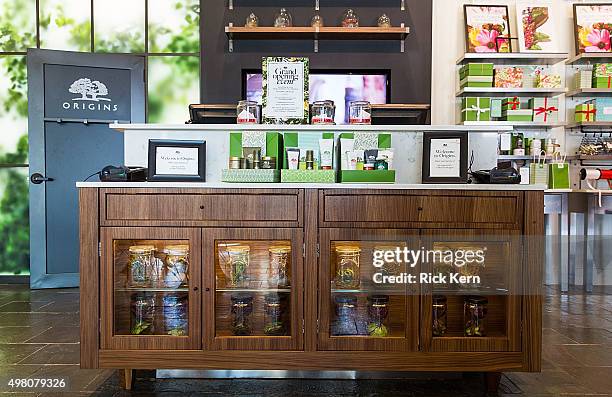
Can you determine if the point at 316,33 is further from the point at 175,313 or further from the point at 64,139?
the point at 175,313

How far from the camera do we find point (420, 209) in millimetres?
2670

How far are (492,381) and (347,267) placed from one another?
0.91 meters

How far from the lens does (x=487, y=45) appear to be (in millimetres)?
5699

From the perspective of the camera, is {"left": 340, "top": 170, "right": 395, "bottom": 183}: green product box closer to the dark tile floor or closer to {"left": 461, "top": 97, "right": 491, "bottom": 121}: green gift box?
the dark tile floor

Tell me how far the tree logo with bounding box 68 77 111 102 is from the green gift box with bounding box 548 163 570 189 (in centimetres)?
438

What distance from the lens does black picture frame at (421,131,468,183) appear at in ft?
9.29

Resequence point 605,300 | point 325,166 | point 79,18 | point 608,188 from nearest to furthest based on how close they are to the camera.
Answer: point 325,166, point 605,300, point 608,188, point 79,18

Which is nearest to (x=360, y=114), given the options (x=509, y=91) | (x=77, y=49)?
(x=509, y=91)

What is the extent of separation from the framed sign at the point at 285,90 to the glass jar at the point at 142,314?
108 centimetres

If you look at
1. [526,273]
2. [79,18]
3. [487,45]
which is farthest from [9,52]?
[526,273]

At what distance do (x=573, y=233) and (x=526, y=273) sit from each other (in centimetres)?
354

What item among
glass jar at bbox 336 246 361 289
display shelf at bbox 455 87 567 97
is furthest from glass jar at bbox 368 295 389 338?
display shelf at bbox 455 87 567 97

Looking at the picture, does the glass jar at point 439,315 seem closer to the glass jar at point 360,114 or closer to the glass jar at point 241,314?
the glass jar at point 241,314

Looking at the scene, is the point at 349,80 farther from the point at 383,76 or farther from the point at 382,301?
the point at 382,301
